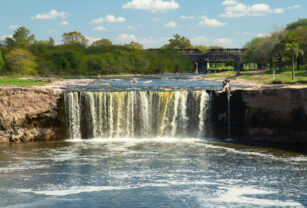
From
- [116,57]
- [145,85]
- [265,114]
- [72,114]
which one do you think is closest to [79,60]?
[116,57]

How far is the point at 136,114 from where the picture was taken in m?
36.9

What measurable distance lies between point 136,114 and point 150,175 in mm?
14294

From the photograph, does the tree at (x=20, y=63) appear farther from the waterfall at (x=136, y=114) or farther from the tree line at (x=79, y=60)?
the waterfall at (x=136, y=114)

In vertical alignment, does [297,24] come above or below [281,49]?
above

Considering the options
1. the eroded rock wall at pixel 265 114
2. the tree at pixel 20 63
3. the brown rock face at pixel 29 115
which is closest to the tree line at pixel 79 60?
the tree at pixel 20 63

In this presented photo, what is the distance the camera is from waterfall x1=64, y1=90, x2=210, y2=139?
36.3 metres

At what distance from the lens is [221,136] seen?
36438 millimetres

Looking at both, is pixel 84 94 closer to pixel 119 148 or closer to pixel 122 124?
pixel 122 124

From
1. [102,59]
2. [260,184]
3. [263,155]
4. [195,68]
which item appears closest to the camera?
[260,184]

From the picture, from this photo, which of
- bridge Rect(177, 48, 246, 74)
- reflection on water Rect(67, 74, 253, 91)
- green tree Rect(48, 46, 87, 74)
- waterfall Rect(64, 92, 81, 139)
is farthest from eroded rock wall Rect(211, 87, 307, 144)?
bridge Rect(177, 48, 246, 74)

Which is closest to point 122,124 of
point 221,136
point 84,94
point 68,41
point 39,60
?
point 84,94

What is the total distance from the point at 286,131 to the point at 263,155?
6422 millimetres

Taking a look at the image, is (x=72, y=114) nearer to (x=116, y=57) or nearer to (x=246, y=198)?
(x=246, y=198)

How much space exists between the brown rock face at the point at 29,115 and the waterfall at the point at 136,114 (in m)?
1.13
